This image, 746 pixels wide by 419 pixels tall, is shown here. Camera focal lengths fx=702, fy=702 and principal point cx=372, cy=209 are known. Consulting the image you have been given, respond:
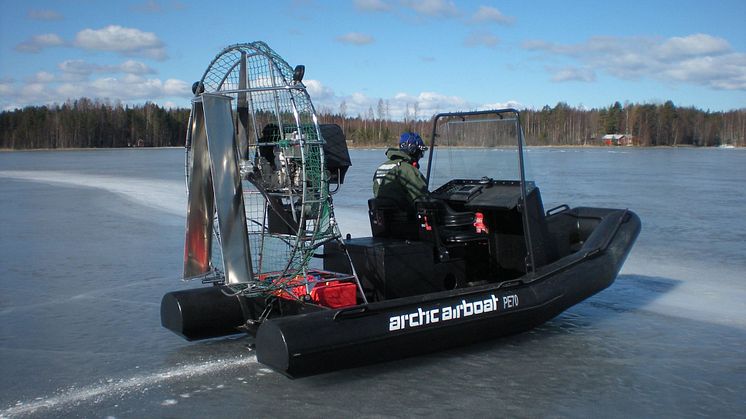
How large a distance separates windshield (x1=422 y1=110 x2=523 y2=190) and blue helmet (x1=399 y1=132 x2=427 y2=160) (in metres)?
0.77

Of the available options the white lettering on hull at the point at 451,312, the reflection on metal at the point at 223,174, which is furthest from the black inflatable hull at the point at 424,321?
the reflection on metal at the point at 223,174

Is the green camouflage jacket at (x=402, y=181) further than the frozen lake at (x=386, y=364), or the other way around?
the green camouflage jacket at (x=402, y=181)

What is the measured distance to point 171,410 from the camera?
12.8ft

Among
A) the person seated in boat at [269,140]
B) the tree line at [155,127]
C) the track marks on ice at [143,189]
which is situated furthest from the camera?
the tree line at [155,127]

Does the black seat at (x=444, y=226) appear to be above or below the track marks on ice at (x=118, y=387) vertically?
above

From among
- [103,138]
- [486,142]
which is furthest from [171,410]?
[103,138]

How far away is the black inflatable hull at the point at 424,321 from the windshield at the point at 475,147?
96 cm

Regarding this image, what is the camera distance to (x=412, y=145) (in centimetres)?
550

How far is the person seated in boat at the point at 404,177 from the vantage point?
5414mm

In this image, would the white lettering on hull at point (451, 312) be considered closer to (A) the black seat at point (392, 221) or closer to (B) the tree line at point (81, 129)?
(A) the black seat at point (392, 221)

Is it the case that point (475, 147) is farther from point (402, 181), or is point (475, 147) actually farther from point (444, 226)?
point (402, 181)

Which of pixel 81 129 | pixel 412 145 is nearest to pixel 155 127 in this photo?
pixel 81 129

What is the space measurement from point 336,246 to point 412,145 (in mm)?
991

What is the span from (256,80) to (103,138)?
9550cm
